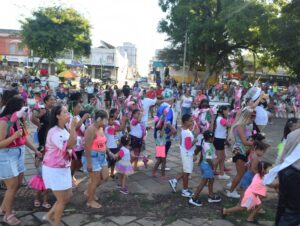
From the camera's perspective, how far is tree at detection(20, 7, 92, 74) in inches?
1048

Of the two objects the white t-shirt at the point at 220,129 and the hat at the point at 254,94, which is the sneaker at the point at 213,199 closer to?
the white t-shirt at the point at 220,129

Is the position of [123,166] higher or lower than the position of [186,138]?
lower

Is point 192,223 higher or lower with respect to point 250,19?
lower

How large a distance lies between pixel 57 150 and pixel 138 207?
5.96ft

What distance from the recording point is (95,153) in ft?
15.3

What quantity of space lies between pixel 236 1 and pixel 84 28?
1309 cm

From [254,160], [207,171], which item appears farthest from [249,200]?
[207,171]

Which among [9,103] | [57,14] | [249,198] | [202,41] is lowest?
[249,198]

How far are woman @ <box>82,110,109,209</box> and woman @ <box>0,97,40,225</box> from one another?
859mm

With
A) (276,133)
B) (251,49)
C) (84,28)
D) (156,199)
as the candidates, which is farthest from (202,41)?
(156,199)

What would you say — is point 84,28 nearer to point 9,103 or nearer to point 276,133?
point 276,133

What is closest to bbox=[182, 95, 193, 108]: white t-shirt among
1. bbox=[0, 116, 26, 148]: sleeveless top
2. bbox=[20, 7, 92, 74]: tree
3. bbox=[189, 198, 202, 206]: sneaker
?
bbox=[189, 198, 202, 206]: sneaker

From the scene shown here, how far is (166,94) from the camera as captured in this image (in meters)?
6.80

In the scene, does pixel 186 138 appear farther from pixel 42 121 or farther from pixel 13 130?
pixel 13 130
